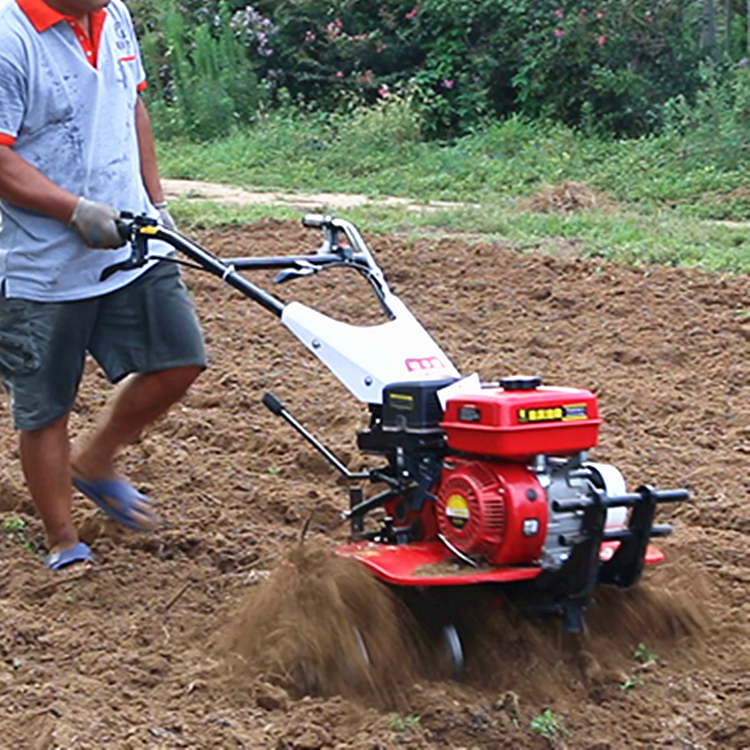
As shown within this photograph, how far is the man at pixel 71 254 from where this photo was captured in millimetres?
4023

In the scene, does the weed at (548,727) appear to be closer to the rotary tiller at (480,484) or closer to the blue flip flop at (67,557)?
the rotary tiller at (480,484)

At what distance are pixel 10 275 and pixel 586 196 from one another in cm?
769

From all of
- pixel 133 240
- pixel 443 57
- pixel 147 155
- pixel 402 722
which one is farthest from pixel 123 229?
pixel 443 57

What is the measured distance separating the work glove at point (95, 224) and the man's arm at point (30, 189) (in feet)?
0.08

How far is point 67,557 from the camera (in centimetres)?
432

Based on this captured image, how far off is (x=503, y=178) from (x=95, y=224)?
906 cm

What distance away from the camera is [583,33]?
49.4ft

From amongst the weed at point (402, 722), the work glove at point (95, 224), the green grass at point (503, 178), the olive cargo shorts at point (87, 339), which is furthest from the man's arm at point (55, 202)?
the green grass at point (503, 178)

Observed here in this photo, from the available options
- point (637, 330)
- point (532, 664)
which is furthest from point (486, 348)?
point (532, 664)

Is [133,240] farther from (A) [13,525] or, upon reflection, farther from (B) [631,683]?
(B) [631,683]

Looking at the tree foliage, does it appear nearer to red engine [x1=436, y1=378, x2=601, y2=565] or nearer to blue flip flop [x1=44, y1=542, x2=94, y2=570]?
blue flip flop [x1=44, y1=542, x2=94, y2=570]

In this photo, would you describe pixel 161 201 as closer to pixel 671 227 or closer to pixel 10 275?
pixel 10 275

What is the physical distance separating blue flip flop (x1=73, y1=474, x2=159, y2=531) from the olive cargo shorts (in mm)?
353

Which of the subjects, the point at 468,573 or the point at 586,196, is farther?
the point at 586,196
